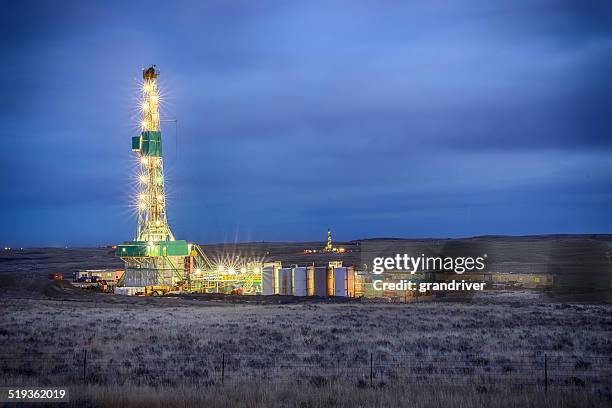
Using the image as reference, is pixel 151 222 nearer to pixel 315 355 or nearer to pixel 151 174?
pixel 151 174

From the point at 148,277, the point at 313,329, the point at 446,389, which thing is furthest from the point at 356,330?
the point at 148,277

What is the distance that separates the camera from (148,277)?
5191 cm

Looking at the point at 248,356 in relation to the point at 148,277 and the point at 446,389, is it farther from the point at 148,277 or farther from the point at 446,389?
the point at 148,277

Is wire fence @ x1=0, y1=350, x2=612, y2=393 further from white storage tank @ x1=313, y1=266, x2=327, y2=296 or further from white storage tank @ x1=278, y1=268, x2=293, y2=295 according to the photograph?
white storage tank @ x1=278, y1=268, x2=293, y2=295

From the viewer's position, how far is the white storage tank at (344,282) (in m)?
45.5

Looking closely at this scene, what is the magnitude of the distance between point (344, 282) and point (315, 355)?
27434 mm

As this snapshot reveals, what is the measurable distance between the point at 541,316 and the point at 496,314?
6.70ft

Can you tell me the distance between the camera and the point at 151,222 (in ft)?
172

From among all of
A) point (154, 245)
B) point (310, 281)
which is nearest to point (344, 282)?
point (310, 281)

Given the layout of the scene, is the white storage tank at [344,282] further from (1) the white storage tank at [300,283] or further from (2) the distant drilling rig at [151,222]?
(2) the distant drilling rig at [151,222]

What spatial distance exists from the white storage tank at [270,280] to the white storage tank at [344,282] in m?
4.49

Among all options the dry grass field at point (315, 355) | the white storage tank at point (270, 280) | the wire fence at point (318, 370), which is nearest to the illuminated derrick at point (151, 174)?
the white storage tank at point (270, 280)

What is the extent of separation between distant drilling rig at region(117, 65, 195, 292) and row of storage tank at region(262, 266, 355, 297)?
811cm
